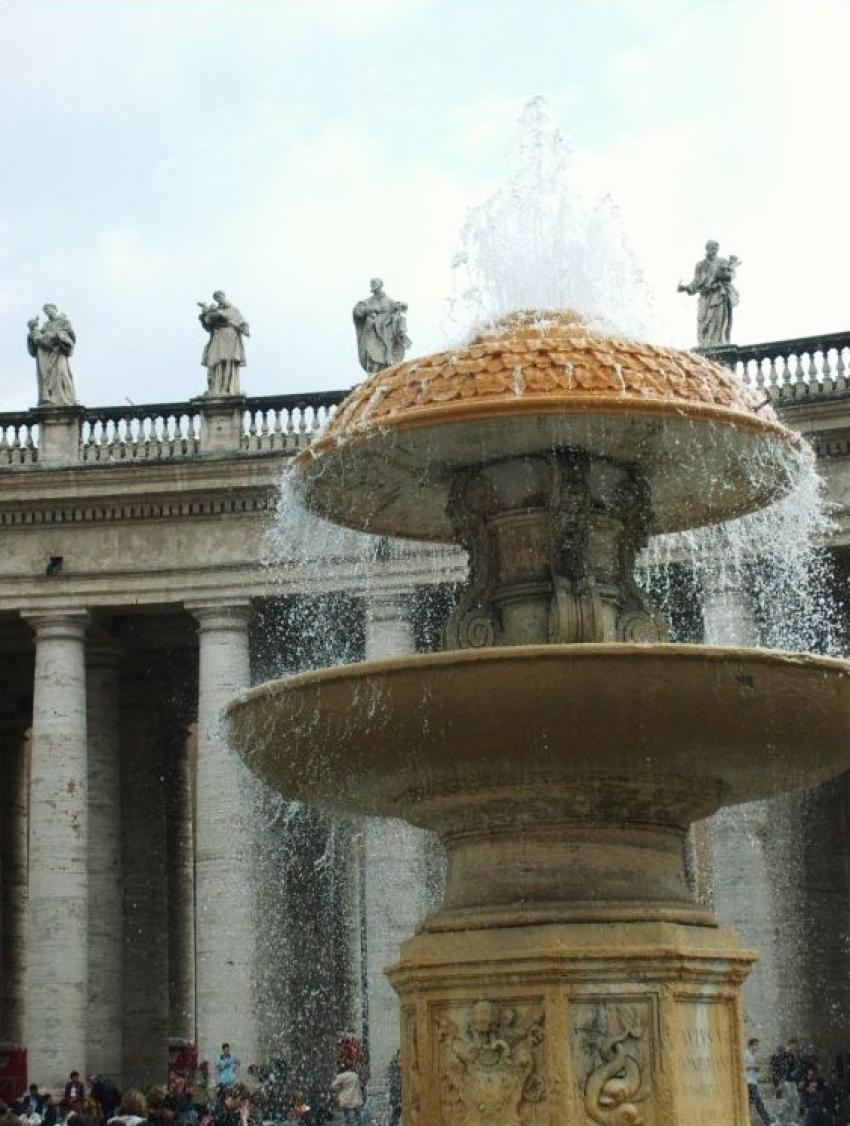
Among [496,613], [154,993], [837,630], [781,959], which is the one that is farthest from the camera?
[154,993]

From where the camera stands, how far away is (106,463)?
126ft

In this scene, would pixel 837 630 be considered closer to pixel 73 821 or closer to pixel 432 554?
pixel 432 554

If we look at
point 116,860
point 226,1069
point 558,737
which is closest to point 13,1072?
point 116,860

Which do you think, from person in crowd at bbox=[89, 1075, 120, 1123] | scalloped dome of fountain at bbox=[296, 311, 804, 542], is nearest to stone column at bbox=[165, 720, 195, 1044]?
person in crowd at bbox=[89, 1075, 120, 1123]

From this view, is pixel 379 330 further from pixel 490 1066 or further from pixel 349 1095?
pixel 490 1066

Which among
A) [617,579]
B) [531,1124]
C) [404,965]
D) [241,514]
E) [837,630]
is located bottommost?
[531,1124]

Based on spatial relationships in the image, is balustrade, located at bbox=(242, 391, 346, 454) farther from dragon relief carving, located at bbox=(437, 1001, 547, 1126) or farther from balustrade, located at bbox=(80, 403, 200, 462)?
dragon relief carving, located at bbox=(437, 1001, 547, 1126)

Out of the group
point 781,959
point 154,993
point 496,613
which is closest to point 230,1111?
point 781,959

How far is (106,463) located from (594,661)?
89.3 ft

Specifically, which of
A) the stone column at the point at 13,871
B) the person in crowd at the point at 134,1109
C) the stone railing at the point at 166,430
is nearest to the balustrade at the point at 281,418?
the stone railing at the point at 166,430

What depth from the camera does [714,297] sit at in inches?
1483

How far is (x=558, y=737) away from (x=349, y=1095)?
18878 millimetres

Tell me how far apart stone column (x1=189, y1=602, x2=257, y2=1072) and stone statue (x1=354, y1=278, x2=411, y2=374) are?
4786 mm

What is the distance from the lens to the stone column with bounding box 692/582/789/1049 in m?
34.4
